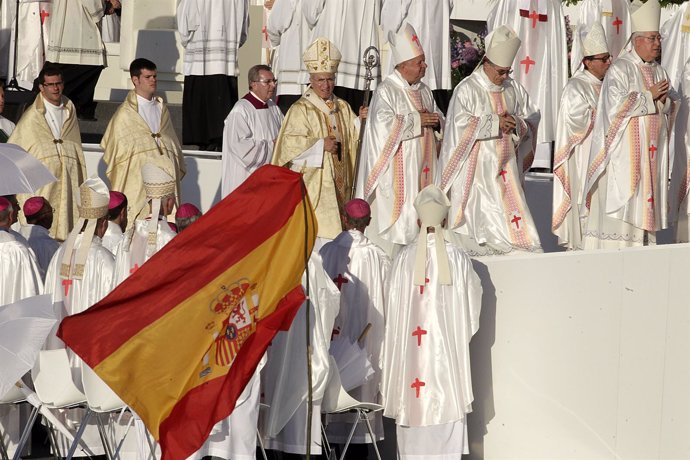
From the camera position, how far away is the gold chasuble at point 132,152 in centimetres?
1445

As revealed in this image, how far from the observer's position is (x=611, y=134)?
1370 centimetres

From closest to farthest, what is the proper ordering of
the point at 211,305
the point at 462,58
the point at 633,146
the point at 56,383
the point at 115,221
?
the point at 211,305
the point at 56,383
the point at 115,221
the point at 633,146
the point at 462,58

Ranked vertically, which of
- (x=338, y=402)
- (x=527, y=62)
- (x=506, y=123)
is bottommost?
(x=338, y=402)

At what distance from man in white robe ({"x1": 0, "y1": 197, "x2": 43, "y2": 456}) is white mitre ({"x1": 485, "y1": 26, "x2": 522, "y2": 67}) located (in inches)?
139

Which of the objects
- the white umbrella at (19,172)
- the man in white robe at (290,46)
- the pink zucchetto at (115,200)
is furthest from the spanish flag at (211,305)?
the man in white robe at (290,46)

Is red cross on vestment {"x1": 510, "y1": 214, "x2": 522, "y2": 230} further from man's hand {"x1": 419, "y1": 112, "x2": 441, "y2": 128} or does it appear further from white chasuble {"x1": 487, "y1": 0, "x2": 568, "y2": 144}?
white chasuble {"x1": 487, "y1": 0, "x2": 568, "y2": 144}

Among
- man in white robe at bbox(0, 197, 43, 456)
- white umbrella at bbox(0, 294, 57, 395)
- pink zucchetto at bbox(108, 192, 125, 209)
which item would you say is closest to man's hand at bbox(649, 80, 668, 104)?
pink zucchetto at bbox(108, 192, 125, 209)

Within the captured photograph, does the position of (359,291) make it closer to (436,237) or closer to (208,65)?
(436,237)

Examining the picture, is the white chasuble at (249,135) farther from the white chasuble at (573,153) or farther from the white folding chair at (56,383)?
the white folding chair at (56,383)

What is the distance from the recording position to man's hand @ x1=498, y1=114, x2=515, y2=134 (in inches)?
516

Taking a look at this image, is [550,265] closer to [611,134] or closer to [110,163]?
[611,134]

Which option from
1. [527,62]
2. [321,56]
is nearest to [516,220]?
[321,56]

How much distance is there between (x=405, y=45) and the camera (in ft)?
44.1

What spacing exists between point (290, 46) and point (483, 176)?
403cm
